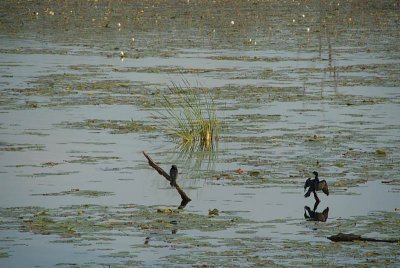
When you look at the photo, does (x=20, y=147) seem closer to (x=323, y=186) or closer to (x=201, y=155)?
(x=201, y=155)

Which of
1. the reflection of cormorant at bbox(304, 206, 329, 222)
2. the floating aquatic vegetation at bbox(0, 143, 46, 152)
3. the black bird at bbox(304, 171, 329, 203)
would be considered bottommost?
the reflection of cormorant at bbox(304, 206, 329, 222)

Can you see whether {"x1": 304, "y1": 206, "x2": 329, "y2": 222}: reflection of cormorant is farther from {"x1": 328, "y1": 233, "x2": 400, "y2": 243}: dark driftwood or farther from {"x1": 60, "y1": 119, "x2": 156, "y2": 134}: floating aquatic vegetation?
{"x1": 60, "y1": 119, "x2": 156, "y2": 134}: floating aquatic vegetation

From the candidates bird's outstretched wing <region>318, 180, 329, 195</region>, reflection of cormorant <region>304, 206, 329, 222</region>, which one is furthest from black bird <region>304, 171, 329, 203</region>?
reflection of cormorant <region>304, 206, 329, 222</region>

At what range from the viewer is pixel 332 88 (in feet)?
64.4

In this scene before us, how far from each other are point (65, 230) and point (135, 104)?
813cm

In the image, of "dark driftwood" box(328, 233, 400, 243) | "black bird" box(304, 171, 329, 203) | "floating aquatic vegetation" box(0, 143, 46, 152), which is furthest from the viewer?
"floating aquatic vegetation" box(0, 143, 46, 152)

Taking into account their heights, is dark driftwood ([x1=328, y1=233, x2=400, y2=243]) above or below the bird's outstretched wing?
below

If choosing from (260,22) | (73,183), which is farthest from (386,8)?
(73,183)

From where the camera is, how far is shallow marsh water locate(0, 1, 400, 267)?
9.12 m

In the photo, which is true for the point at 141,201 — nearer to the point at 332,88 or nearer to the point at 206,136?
the point at 206,136

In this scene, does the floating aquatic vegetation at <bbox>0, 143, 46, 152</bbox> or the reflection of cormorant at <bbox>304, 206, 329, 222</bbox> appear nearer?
the reflection of cormorant at <bbox>304, 206, 329, 222</bbox>

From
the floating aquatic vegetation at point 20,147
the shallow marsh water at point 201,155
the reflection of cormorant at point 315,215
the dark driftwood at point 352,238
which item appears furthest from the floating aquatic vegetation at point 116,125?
the dark driftwood at point 352,238

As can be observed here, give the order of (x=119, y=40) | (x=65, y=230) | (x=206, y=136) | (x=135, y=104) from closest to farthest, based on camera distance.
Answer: (x=65, y=230)
(x=206, y=136)
(x=135, y=104)
(x=119, y=40)

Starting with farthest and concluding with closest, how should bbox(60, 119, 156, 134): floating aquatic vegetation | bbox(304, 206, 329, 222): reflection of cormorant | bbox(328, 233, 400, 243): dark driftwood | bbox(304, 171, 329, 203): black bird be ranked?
bbox(60, 119, 156, 134): floating aquatic vegetation, bbox(304, 171, 329, 203): black bird, bbox(304, 206, 329, 222): reflection of cormorant, bbox(328, 233, 400, 243): dark driftwood
